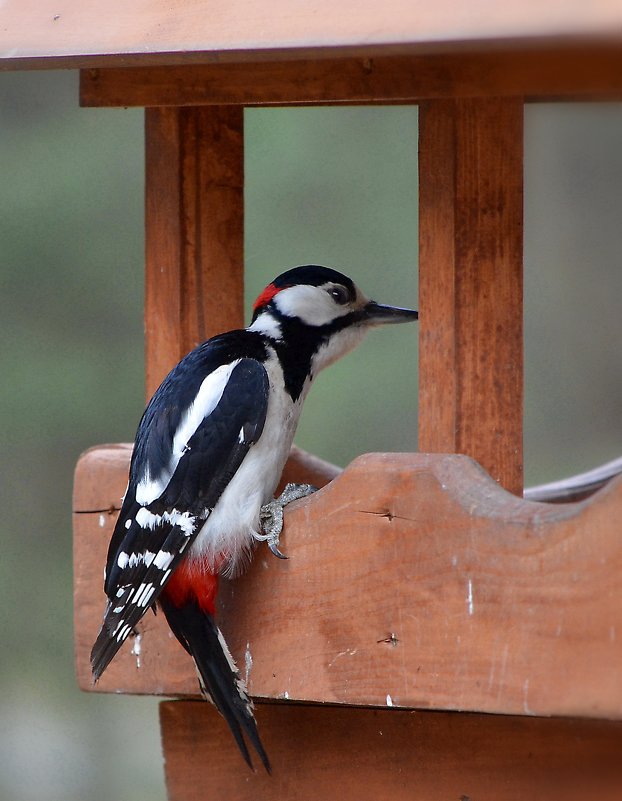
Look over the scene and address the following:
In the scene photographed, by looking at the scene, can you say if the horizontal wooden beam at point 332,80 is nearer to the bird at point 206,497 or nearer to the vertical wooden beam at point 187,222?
the vertical wooden beam at point 187,222

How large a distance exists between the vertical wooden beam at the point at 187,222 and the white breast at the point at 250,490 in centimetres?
18

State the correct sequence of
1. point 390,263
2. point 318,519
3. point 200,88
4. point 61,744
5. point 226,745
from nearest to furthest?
point 318,519, point 200,88, point 226,745, point 390,263, point 61,744

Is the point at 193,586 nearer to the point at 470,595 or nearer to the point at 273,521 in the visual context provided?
the point at 273,521

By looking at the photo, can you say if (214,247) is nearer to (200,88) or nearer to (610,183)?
(200,88)

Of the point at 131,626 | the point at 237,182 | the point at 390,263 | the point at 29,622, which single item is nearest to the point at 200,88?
the point at 237,182

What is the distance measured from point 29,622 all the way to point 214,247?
306cm

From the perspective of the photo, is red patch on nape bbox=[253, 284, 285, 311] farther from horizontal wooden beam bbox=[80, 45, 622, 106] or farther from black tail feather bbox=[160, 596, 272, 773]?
black tail feather bbox=[160, 596, 272, 773]

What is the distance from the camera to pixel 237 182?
102 inches

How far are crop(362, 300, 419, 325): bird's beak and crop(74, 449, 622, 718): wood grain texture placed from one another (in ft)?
1.87

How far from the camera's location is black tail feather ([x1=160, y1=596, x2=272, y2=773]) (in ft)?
7.18

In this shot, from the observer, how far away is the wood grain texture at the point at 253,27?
1593mm

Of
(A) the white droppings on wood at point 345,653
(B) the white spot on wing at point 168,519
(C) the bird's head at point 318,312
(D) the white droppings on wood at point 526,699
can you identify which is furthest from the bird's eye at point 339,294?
(D) the white droppings on wood at point 526,699

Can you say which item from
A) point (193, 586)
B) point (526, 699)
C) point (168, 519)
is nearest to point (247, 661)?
point (193, 586)

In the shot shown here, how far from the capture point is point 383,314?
2635 mm
